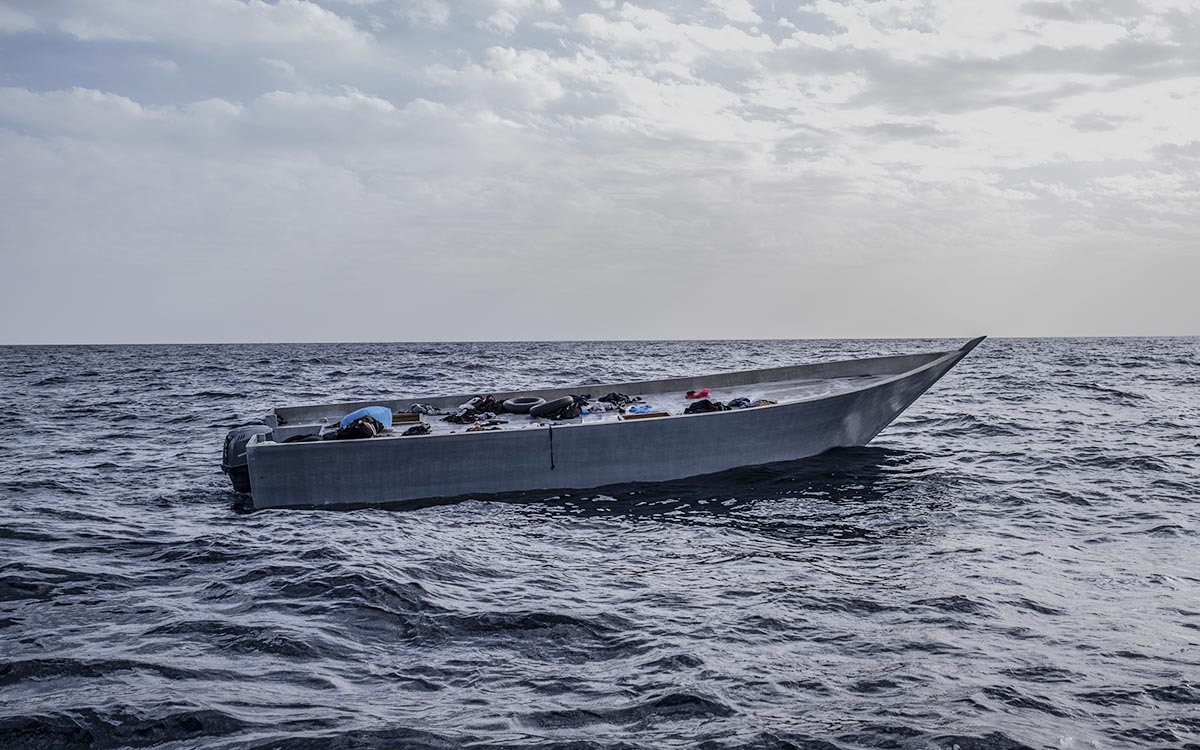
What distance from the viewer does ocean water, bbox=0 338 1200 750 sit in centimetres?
530

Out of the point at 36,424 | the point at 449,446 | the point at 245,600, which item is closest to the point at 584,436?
the point at 449,446

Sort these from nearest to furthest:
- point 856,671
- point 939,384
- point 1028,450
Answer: point 856,671, point 1028,450, point 939,384

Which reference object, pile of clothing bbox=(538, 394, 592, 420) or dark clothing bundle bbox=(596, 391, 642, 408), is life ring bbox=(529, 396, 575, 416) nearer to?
pile of clothing bbox=(538, 394, 592, 420)

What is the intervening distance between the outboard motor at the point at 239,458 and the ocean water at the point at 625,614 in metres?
0.37

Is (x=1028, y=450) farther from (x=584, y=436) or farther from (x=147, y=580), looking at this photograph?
(x=147, y=580)

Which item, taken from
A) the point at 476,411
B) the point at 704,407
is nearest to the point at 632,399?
the point at 704,407

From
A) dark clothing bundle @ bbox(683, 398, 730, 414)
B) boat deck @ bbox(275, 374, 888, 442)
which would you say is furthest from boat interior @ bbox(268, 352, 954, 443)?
dark clothing bundle @ bbox(683, 398, 730, 414)

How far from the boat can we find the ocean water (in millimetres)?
417

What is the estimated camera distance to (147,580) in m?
8.57

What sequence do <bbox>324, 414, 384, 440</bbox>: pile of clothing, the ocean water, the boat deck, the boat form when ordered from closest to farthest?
the ocean water
the boat
<bbox>324, 414, 384, 440</bbox>: pile of clothing
the boat deck

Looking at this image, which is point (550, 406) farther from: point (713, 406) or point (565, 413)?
point (713, 406)

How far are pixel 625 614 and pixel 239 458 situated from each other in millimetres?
7698

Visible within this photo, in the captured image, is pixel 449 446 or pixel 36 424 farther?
pixel 36 424

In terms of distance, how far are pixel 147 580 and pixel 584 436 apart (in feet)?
19.9
